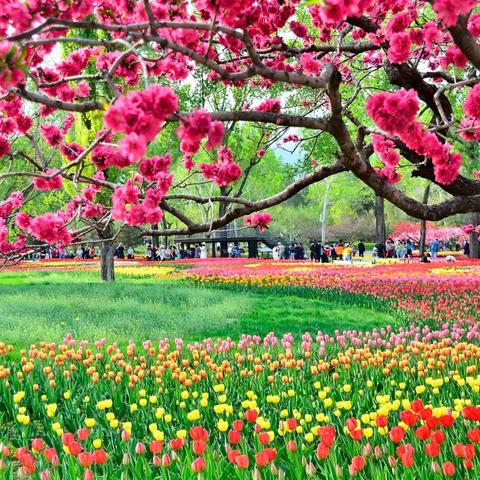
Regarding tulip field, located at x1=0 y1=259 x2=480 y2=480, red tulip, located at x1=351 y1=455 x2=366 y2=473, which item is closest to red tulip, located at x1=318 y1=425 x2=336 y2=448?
tulip field, located at x1=0 y1=259 x2=480 y2=480

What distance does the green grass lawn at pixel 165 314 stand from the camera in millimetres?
8953

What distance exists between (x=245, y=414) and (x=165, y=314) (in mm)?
6846

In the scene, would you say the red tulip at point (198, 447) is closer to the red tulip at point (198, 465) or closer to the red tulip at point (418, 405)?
the red tulip at point (198, 465)

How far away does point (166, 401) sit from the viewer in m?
4.95

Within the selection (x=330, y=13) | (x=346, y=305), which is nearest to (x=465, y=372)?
(x=330, y=13)

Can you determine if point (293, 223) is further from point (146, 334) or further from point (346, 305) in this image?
point (146, 334)

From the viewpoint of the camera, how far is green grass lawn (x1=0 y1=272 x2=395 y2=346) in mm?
8953

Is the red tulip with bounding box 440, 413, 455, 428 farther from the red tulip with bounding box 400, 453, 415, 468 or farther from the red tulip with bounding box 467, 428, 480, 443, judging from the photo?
the red tulip with bounding box 400, 453, 415, 468

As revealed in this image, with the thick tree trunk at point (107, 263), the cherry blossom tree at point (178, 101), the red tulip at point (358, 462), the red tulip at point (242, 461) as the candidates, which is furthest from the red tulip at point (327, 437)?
the thick tree trunk at point (107, 263)

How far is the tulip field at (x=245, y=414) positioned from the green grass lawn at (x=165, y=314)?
2.20ft

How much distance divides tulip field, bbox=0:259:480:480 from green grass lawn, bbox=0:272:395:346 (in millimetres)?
671

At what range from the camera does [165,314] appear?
10695mm

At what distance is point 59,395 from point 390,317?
665 cm

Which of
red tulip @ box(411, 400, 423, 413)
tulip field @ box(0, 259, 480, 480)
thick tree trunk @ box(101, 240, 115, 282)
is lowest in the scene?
tulip field @ box(0, 259, 480, 480)
